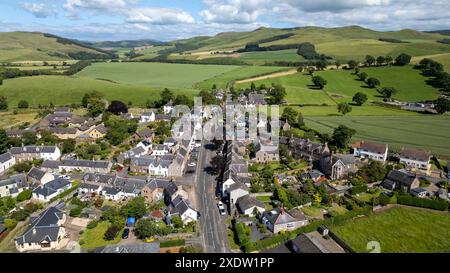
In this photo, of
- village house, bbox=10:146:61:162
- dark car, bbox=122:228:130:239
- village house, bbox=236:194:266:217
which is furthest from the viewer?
village house, bbox=10:146:61:162

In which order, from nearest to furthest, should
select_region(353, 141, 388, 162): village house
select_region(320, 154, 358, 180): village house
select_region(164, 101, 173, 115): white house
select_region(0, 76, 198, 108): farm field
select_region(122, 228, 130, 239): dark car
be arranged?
select_region(122, 228, 130, 239): dark car, select_region(320, 154, 358, 180): village house, select_region(353, 141, 388, 162): village house, select_region(164, 101, 173, 115): white house, select_region(0, 76, 198, 108): farm field

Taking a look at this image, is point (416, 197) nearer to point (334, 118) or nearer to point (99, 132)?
point (334, 118)

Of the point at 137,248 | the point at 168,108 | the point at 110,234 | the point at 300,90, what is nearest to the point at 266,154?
the point at 110,234

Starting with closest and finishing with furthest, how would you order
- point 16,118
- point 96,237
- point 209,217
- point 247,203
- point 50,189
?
point 96,237 → point 209,217 → point 247,203 → point 50,189 → point 16,118

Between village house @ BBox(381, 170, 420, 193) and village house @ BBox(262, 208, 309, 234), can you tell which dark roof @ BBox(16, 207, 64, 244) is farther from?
village house @ BBox(381, 170, 420, 193)

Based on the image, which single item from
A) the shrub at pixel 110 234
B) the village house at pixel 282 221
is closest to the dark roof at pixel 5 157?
the shrub at pixel 110 234

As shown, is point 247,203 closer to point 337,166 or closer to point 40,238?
point 337,166

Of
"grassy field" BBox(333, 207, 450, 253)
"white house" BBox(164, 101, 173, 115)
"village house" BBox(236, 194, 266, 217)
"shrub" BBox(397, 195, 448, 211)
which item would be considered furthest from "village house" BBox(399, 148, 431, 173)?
"white house" BBox(164, 101, 173, 115)

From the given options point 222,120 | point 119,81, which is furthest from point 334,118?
point 119,81
